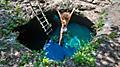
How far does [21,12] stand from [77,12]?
187cm

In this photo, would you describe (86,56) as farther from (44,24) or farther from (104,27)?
(44,24)

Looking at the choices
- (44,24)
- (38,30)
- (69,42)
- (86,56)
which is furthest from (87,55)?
(38,30)

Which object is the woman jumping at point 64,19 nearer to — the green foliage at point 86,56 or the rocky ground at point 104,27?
the rocky ground at point 104,27

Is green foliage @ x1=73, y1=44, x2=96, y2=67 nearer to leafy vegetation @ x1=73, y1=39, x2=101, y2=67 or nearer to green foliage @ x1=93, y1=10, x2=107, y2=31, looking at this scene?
leafy vegetation @ x1=73, y1=39, x2=101, y2=67

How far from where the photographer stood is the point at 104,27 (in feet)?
28.2

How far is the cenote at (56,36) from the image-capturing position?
838 cm

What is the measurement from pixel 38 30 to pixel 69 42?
1.17 metres

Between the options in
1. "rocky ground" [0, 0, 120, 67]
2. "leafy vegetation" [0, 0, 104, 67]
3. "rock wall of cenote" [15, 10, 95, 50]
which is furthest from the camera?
"rock wall of cenote" [15, 10, 95, 50]

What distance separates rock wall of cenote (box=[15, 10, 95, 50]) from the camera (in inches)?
345

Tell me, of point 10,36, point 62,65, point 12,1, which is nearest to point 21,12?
point 12,1

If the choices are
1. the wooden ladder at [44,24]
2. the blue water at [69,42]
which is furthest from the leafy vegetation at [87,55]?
the wooden ladder at [44,24]

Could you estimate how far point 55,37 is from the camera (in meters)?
8.91

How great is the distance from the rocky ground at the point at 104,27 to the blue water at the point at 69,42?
50 cm

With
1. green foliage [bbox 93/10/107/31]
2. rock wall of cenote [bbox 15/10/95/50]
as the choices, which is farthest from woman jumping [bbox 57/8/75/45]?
green foliage [bbox 93/10/107/31]
